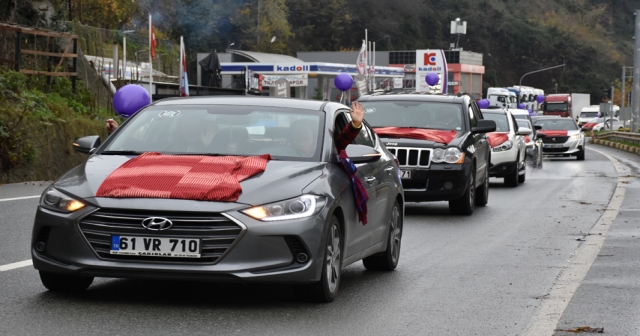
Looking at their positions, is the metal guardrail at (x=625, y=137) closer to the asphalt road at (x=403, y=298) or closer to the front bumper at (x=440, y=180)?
the front bumper at (x=440, y=180)

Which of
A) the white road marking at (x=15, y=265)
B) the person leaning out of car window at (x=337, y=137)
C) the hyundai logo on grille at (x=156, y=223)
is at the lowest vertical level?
the white road marking at (x=15, y=265)

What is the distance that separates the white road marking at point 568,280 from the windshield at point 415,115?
240cm

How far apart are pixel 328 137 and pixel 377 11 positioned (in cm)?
13704

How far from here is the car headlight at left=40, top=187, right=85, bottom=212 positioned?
7.13 metres

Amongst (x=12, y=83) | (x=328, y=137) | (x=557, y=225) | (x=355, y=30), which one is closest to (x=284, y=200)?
(x=328, y=137)

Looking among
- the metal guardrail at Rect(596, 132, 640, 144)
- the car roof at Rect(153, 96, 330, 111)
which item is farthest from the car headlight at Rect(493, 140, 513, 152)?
the metal guardrail at Rect(596, 132, 640, 144)

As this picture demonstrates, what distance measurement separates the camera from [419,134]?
15609 mm

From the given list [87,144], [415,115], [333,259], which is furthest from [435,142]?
[333,259]

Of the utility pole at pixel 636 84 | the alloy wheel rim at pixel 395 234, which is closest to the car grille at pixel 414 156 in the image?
the alloy wheel rim at pixel 395 234

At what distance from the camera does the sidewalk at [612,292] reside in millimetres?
7172

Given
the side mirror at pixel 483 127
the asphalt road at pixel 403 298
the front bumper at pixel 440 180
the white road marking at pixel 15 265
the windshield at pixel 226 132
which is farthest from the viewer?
the side mirror at pixel 483 127

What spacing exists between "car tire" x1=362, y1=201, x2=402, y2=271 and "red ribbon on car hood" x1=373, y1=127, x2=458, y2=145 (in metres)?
5.90

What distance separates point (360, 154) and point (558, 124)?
34.6 meters

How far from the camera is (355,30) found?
139000 millimetres
